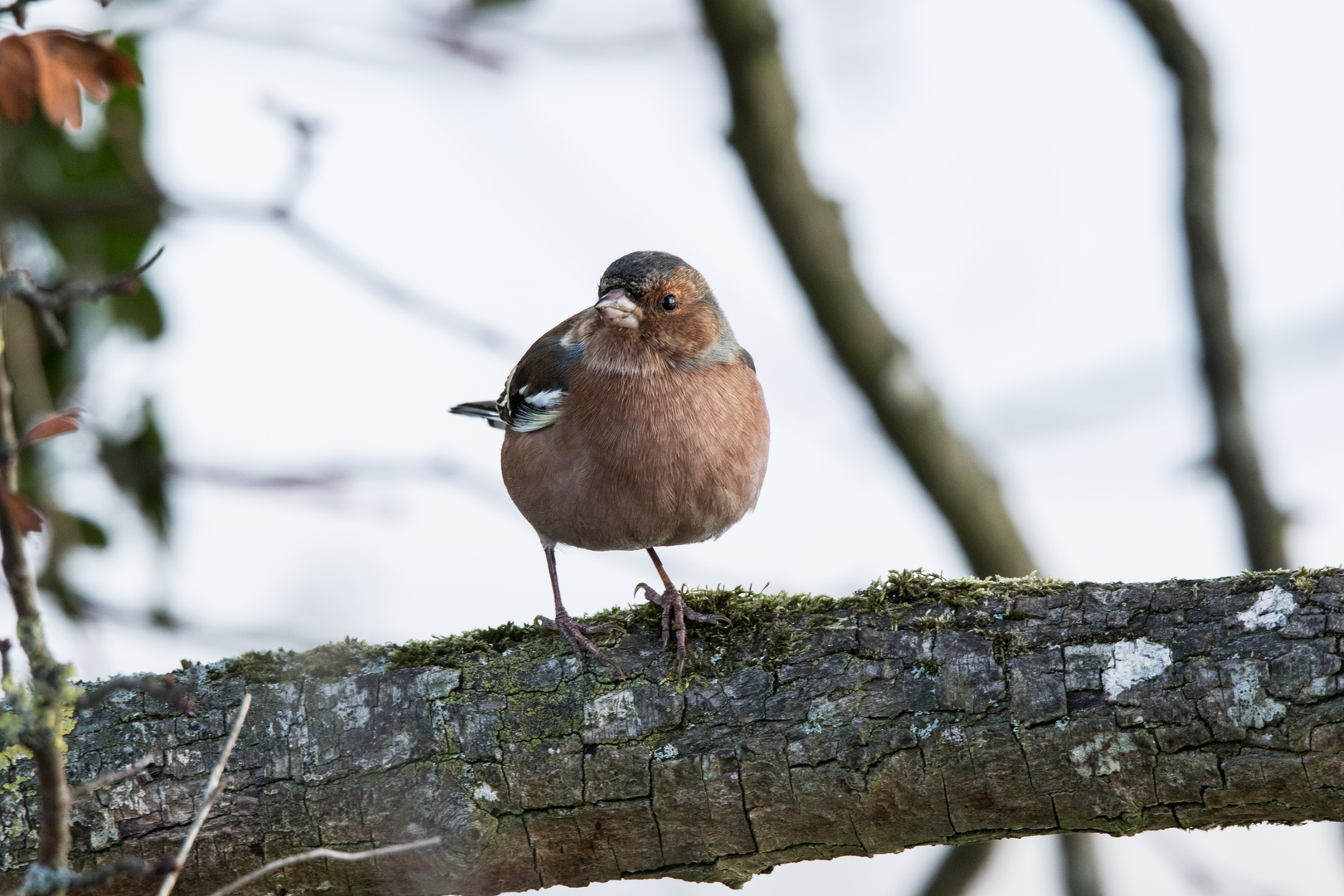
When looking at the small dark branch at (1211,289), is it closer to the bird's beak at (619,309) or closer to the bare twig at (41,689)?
the bird's beak at (619,309)

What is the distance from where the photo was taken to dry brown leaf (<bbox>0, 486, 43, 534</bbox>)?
63.5 inches

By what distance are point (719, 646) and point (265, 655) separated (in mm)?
1313

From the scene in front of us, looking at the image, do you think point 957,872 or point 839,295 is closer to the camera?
point 957,872

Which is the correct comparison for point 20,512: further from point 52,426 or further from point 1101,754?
point 1101,754

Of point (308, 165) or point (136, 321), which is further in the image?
point (136, 321)

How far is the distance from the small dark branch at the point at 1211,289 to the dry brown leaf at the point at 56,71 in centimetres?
473

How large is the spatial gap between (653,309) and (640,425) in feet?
1.71

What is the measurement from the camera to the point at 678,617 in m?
3.30

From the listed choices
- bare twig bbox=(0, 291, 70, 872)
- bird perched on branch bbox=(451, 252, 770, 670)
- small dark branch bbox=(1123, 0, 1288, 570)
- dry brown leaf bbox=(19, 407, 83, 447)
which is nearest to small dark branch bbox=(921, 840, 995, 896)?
small dark branch bbox=(1123, 0, 1288, 570)

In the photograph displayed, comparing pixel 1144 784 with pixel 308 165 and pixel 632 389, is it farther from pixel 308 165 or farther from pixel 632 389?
pixel 308 165

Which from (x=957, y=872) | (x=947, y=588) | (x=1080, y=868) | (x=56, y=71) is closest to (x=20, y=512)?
(x=56, y=71)

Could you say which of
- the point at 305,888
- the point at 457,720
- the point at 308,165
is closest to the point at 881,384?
the point at 308,165

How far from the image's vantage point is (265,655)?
3.39m

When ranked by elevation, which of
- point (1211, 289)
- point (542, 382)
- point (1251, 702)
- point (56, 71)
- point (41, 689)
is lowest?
point (41, 689)
